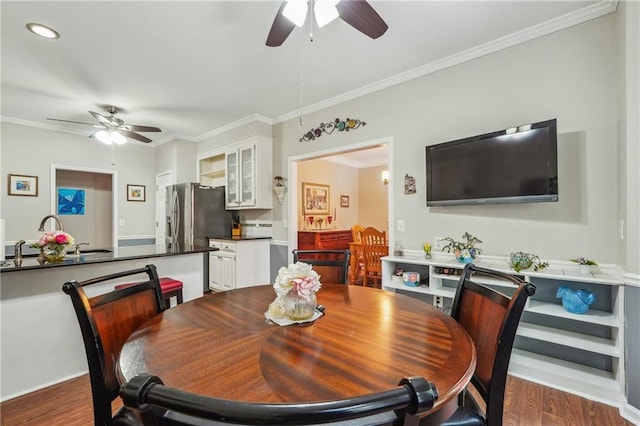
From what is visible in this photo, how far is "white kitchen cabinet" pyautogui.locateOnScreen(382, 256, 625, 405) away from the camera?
1872mm

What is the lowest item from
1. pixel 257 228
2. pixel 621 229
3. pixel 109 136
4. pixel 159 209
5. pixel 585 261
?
pixel 585 261

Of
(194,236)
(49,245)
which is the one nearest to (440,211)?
(49,245)

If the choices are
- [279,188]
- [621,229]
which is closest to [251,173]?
[279,188]

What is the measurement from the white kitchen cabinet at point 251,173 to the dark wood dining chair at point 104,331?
3.05m

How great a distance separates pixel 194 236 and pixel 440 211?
358 centimetres

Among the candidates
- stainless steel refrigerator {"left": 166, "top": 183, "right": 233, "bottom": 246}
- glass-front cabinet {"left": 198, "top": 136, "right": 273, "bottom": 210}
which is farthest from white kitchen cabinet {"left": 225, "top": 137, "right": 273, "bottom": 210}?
stainless steel refrigerator {"left": 166, "top": 183, "right": 233, "bottom": 246}

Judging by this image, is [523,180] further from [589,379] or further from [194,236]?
[194,236]

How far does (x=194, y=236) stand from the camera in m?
4.55

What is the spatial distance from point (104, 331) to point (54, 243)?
1.58 m

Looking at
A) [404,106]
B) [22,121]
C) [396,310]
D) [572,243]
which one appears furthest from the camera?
[22,121]

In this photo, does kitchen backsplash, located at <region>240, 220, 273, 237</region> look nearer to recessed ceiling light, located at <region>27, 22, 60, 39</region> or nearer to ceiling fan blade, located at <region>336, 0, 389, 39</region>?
recessed ceiling light, located at <region>27, 22, 60, 39</region>

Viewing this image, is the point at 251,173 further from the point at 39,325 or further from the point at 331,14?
the point at 331,14

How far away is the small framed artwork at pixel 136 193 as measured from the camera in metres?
5.43

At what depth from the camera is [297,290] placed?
1.22 metres
